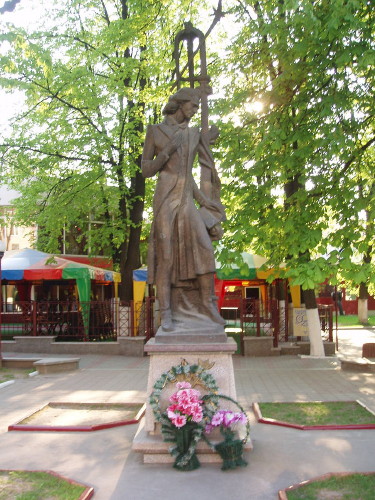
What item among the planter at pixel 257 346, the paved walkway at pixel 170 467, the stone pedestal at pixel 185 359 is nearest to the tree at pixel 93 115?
the planter at pixel 257 346

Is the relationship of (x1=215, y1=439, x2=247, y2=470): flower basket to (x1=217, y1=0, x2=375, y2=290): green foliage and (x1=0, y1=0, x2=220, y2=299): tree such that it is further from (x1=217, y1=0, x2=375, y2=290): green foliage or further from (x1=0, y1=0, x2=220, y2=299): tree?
(x1=0, y1=0, x2=220, y2=299): tree

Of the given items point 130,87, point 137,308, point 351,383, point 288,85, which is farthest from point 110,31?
point 351,383

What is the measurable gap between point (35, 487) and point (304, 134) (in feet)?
26.1

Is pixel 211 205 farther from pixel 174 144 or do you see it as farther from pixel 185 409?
pixel 185 409

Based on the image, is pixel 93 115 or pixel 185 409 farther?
pixel 93 115

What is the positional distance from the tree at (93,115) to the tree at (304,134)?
5.10 m

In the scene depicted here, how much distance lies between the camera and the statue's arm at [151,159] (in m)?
5.76

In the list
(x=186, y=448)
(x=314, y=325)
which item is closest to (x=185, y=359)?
(x=186, y=448)

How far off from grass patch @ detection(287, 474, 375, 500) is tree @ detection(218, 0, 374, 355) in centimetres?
413

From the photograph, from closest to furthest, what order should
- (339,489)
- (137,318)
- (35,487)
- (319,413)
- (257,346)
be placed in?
(339,489)
(35,487)
(319,413)
(257,346)
(137,318)

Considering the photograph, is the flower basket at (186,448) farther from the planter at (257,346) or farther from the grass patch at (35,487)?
the planter at (257,346)

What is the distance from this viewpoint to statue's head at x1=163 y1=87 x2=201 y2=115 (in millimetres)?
5879

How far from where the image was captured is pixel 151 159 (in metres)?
5.94

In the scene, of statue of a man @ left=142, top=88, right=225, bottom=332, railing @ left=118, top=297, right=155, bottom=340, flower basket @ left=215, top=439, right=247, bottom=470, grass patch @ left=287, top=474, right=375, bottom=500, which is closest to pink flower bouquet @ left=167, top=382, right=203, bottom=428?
flower basket @ left=215, top=439, right=247, bottom=470
